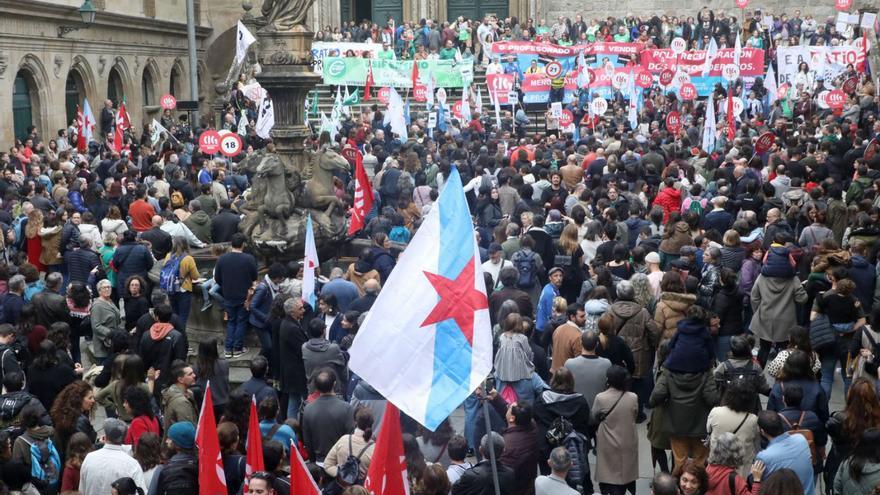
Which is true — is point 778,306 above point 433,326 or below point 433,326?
below

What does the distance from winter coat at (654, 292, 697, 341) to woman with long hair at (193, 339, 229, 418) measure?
3.81 metres

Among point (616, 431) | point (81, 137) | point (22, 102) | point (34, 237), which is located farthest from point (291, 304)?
point (22, 102)

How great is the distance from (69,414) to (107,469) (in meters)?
1.21

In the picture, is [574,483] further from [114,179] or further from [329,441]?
[114,179]

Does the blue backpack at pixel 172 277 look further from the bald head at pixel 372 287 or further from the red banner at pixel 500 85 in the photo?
the red banner at pixel 500 85

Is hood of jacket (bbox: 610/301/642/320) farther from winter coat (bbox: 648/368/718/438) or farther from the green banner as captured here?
the green banner

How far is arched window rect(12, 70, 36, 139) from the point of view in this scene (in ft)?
93.5

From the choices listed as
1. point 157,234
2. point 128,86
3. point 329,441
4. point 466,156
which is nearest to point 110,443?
point 329,441

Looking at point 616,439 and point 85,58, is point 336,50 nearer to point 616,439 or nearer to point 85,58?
point 85,58

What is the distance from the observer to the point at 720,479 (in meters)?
7.28

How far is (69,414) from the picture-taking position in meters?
8.70

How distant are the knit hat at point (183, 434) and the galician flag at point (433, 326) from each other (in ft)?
5.49

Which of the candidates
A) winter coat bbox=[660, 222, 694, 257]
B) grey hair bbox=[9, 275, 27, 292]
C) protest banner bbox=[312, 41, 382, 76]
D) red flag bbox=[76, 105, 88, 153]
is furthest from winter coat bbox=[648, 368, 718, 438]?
protest banner bbox=[312, 41, 382, 76]

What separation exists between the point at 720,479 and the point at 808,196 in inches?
354
